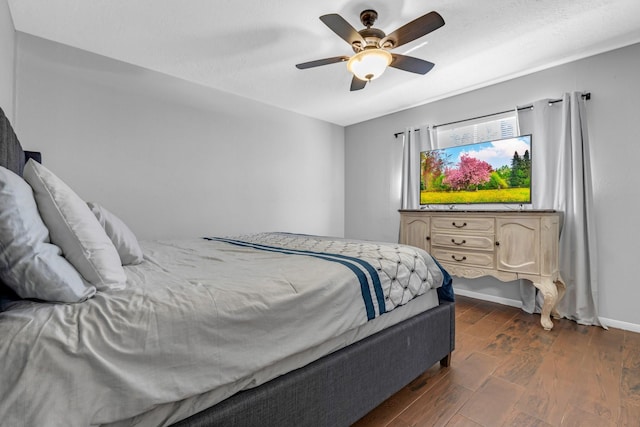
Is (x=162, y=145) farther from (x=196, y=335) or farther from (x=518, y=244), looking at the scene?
(x=518, y=244)

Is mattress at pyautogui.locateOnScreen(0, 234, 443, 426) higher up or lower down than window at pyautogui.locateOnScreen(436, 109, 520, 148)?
lower down

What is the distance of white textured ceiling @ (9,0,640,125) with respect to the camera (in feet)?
6.96

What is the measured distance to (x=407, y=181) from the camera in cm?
407

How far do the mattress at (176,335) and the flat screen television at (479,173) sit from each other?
2328 mm

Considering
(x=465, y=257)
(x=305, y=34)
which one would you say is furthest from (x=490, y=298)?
(x=305, y=34)

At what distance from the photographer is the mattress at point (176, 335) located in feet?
2.26

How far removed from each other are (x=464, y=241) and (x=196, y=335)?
9.43 feet

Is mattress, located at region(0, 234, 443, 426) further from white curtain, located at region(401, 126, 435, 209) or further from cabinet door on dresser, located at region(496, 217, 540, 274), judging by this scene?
white curtain, located at region(401, 126, 435, 209)

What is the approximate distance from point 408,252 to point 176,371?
1340mm

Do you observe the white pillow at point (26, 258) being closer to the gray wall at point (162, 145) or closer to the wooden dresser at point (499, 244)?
the gray wall at point (162, 145)

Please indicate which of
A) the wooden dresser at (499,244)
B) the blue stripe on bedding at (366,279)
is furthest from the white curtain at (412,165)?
the blue stripe on bedding at (366,279)

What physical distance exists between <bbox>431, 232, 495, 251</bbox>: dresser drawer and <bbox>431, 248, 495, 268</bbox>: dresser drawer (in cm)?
6

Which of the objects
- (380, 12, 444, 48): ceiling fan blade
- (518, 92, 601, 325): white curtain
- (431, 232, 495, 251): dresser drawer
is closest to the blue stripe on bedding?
(380, 12, 444, 48): ceiling fan blade

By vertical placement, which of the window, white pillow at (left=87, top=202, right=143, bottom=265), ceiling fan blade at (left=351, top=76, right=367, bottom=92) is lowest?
white pillow at (left=87, top=202, right=143, bottom=265)
